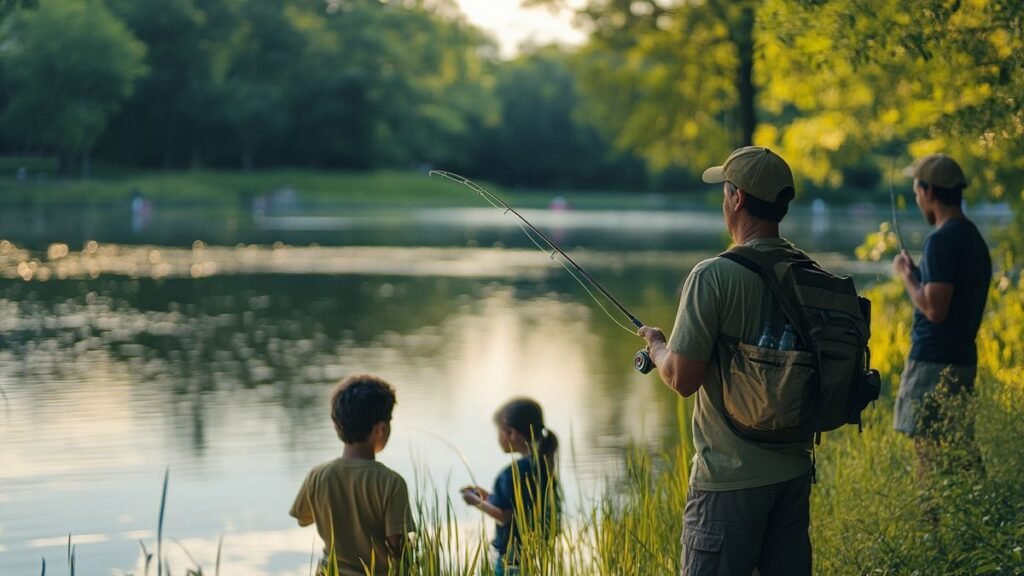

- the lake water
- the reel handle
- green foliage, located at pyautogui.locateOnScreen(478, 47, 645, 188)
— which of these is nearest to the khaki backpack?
the reel handle

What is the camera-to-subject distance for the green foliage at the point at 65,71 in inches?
1940

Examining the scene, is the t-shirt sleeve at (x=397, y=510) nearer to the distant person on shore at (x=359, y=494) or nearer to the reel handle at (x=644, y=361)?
the distant person on shore at (x=359, y=494)

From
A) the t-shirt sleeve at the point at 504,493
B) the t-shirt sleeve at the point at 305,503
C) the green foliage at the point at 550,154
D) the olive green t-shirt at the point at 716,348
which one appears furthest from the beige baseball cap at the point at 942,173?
the green foliage at the point at 550,154

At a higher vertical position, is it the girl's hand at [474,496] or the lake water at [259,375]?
the girl's hand at [474,496]

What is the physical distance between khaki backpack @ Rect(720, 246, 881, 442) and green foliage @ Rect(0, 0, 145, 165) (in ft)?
141

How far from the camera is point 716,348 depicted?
11.7 ft

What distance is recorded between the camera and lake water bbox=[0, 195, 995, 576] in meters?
7.68

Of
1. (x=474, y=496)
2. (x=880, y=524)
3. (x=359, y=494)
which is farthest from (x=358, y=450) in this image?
(x=880, y=524)

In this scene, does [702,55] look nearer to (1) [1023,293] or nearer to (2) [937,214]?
(1) [1023,293]

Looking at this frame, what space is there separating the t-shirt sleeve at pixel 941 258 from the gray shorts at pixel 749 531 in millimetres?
2017

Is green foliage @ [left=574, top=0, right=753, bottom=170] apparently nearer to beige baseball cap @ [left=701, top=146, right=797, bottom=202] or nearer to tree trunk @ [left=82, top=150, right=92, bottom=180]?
beige baseball cap @ [left=701, top=146, right=797, bottom=202]

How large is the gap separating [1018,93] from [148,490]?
513 cm

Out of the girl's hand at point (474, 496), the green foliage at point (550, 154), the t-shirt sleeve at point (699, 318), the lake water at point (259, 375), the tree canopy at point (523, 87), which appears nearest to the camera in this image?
the t-shirt sleeve at point (699, 318)

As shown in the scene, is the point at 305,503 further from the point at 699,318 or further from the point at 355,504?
the point at 699,318
